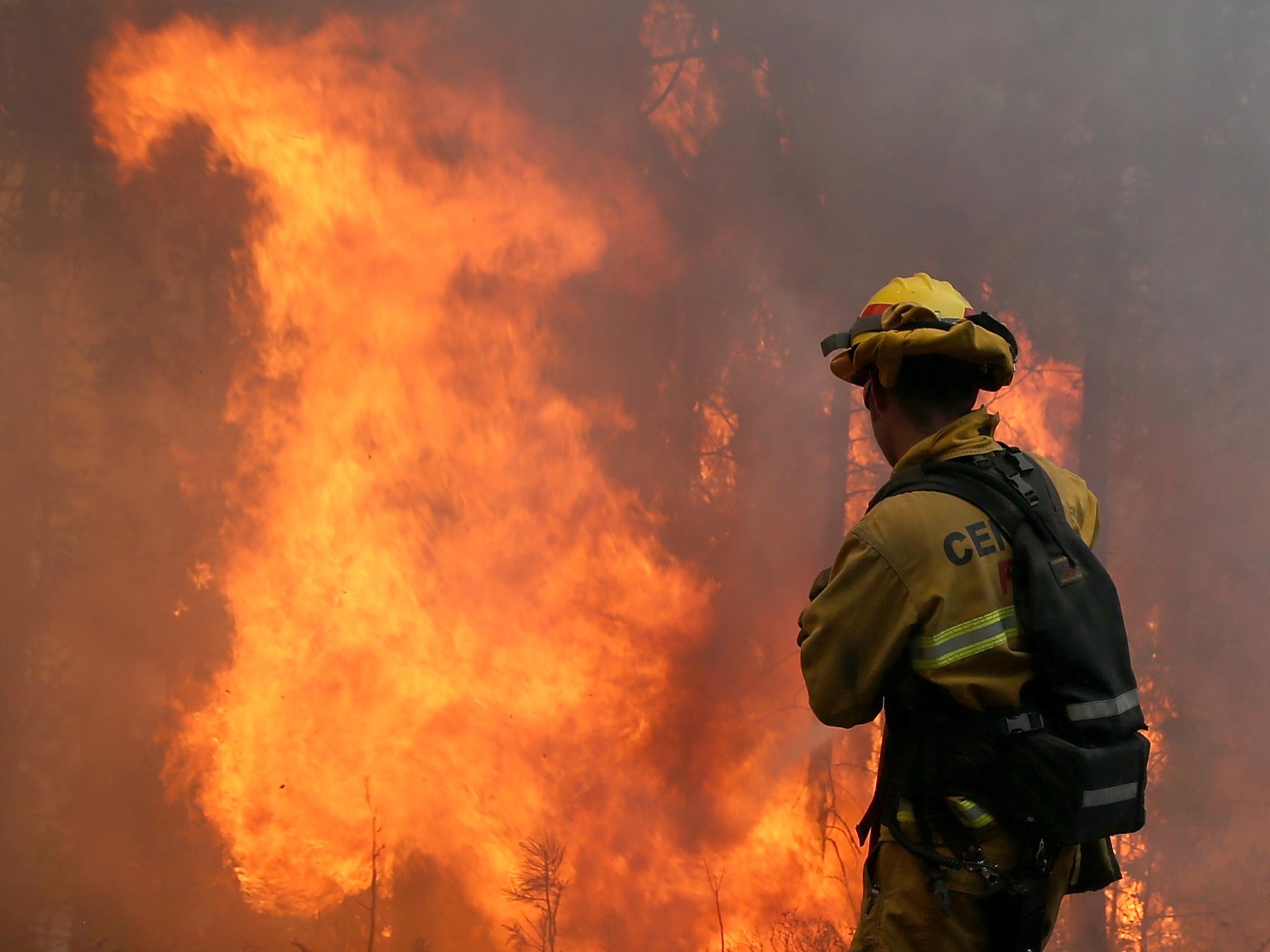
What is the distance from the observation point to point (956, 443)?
1883mm

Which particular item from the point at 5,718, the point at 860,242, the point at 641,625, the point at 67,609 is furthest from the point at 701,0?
the point at 5,718

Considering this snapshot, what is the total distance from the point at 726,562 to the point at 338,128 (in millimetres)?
2504

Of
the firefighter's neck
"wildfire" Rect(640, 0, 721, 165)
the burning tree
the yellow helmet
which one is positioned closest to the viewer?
the yellow helmet

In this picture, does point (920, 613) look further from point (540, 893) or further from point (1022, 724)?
point (540, 893)

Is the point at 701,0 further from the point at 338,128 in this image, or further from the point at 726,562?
the point at 726,562

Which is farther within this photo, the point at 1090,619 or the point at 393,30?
the point at 393,30

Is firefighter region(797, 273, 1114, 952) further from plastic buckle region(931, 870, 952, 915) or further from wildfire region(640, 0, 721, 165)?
wildfire region(640, 0, 721, 165)

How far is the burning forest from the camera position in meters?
3.97

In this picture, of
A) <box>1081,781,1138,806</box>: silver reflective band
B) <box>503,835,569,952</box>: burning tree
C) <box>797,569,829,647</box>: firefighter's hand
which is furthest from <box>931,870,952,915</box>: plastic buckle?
<box>503,835,569,952</box>: burning tree

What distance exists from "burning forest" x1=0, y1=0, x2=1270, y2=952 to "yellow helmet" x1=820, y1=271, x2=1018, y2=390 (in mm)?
2068

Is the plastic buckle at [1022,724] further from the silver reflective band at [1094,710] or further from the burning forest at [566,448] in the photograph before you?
the burning forest at [566,448]

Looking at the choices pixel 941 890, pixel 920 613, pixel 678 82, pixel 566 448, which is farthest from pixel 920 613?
pixel 678 82

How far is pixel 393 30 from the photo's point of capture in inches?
160

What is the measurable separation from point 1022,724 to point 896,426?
2.10 feet
